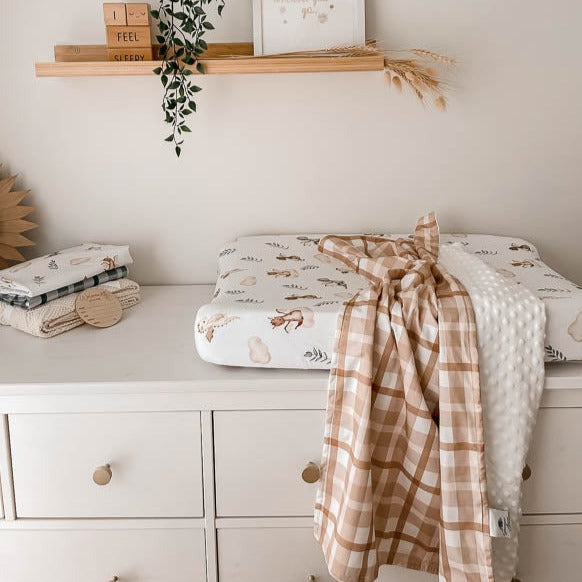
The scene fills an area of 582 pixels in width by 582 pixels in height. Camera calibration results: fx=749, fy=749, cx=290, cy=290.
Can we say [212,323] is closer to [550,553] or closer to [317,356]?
[317,356]

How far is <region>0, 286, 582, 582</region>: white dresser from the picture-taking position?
138 cm

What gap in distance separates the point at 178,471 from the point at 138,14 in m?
1.01

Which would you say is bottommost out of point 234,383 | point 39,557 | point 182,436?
point 39,557

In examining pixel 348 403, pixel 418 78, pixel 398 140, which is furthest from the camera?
pixel 398 140

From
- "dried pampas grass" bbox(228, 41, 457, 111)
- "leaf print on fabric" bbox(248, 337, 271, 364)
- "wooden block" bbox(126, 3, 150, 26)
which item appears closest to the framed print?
"dried pampas grass" bbox(228, 41, 457, 111)

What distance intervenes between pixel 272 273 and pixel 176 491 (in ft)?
1.60

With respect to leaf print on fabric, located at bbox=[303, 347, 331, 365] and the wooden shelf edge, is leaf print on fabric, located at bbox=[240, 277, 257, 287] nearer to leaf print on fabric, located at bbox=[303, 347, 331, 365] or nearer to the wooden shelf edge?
leaf print on fabric, located at bbox=[303, 347, 331, 365]

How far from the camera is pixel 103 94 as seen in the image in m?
1.86

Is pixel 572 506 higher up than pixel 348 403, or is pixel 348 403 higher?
pixel 348 403

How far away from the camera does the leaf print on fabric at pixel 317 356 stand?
1.35 metres

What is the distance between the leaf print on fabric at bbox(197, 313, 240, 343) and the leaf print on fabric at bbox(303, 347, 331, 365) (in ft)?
0.48

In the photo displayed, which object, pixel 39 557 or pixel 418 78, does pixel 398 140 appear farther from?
pixel 39 557

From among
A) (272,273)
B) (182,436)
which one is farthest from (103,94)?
(182,436)

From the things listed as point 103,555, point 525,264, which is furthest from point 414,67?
point 103,555
